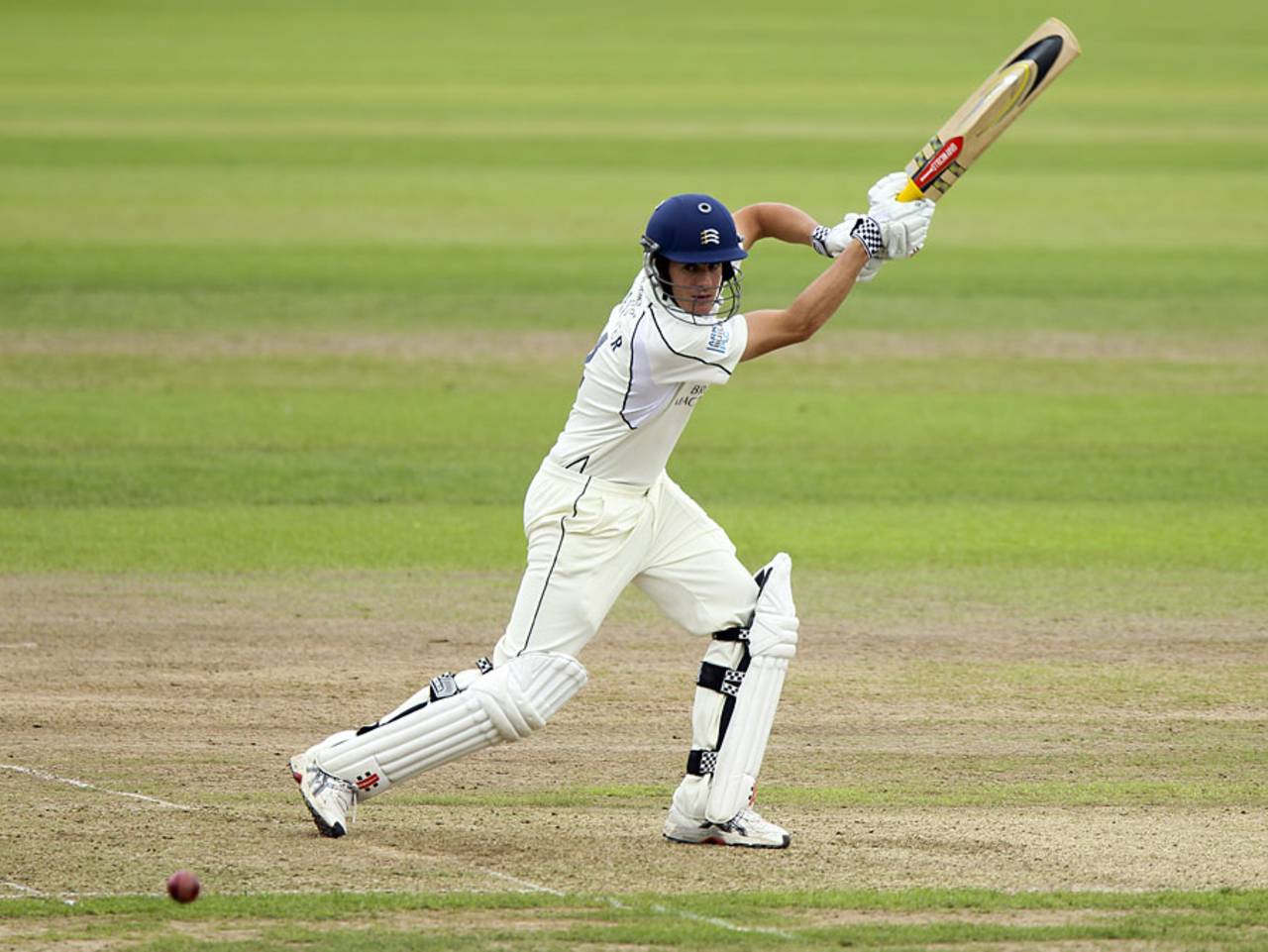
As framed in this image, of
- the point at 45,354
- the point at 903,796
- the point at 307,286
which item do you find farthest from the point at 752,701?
the point at 307,286

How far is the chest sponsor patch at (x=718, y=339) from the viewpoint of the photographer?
21.6 ft

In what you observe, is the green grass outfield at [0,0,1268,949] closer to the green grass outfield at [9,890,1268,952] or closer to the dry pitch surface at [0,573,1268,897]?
the green grass outfield at [9,890,1268,952]

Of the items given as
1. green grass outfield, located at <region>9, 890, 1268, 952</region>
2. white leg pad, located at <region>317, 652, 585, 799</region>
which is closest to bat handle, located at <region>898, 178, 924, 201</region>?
white leg pad, located at <region>317, 652, 585, 799</region>

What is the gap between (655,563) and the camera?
684 centimetres

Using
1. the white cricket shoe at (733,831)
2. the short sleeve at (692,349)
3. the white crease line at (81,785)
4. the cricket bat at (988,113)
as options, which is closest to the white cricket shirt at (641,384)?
the short sleeve at (692,349)

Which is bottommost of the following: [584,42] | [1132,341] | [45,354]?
[45,354]

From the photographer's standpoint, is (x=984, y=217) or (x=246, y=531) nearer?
(x=246, y=531)

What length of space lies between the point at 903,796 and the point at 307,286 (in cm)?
1473

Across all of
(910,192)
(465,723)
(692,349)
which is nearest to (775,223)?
(910,192)

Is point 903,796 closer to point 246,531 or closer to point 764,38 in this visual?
point 246,531

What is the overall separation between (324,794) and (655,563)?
49.4 inches

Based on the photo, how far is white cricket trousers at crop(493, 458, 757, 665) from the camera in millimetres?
6676

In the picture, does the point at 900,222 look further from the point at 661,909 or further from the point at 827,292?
the point at 661,909

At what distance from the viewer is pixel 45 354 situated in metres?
17.8
